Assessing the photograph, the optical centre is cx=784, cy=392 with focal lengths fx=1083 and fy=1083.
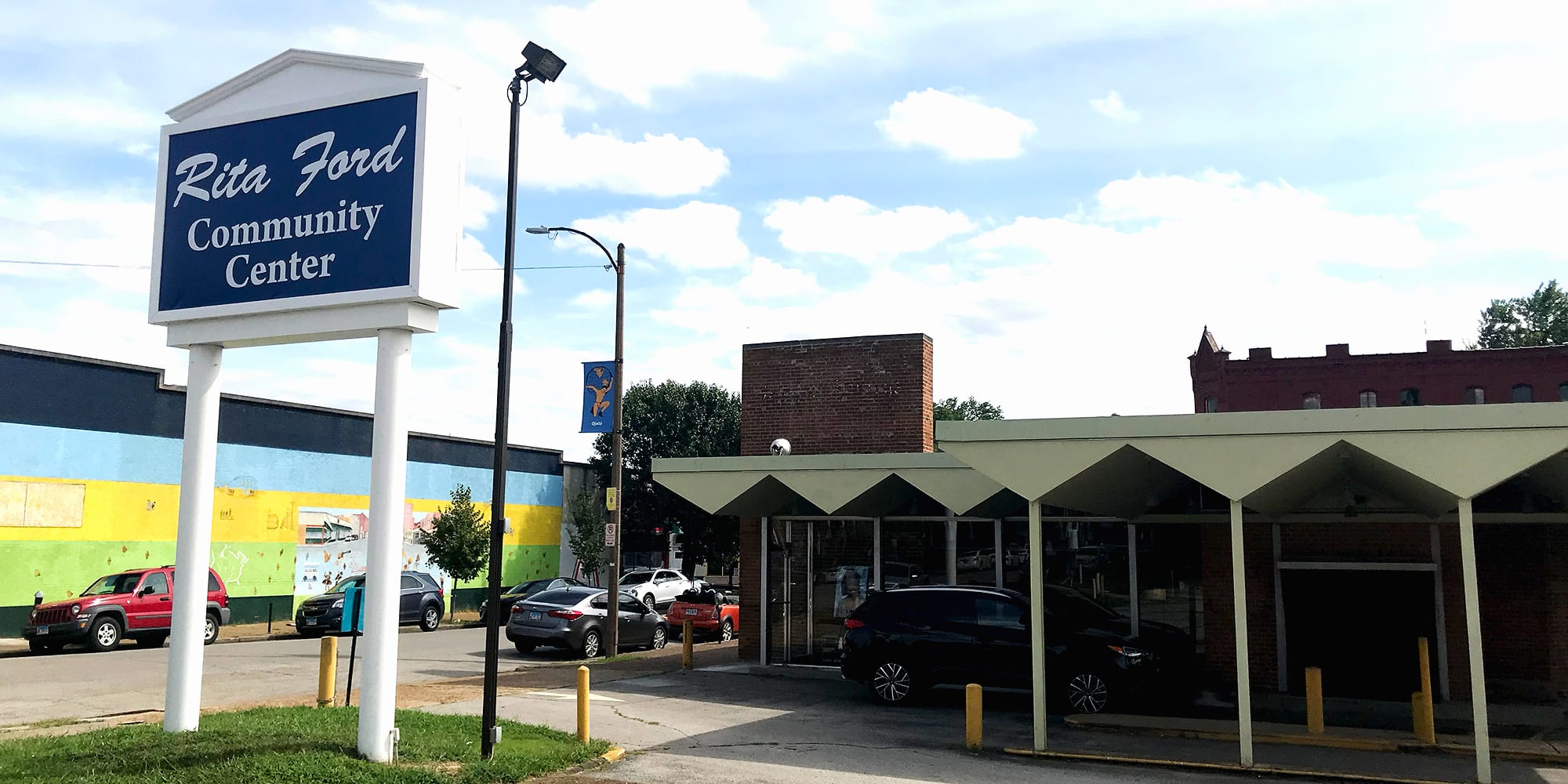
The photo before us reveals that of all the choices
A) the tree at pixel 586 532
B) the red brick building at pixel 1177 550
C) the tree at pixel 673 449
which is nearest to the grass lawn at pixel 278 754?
the red brick building at pixel 1177 550

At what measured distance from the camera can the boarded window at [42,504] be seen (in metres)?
25.3

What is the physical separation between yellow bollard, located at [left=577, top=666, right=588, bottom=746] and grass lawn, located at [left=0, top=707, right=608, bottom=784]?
4.3 inches

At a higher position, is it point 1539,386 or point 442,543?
point 1539,386

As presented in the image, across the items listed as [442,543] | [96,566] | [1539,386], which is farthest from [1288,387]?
[96,566]

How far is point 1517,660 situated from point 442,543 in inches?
1118

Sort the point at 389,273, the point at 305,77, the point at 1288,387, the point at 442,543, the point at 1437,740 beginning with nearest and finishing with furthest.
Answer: the point at 389,273 → the point at 305,77 → the point at 1437,740 → the point at 442,543 → the point at 1288,387

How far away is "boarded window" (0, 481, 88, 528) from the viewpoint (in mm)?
25297

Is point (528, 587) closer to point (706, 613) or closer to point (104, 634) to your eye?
point (706, 613)

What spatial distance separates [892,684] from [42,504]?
2199 centimetres

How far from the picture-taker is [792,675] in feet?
61.7

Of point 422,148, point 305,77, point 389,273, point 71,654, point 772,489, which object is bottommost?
point 71,654

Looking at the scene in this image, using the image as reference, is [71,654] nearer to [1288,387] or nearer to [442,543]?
[442,543]

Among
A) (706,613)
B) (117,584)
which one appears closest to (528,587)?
(706,613)

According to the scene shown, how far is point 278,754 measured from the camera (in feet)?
31.9
